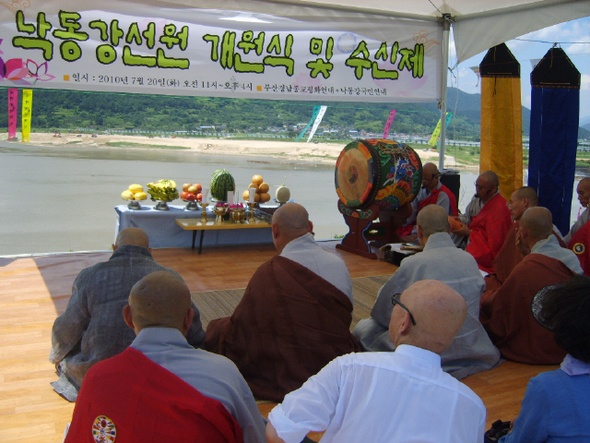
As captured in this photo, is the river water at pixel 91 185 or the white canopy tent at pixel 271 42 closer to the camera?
the white canopy tent at pixel 271 42

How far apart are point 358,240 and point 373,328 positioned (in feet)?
9.99

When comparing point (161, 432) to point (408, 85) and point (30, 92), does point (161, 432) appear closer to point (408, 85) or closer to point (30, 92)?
point (30, 92)

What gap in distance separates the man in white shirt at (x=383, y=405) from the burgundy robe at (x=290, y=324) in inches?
52.7

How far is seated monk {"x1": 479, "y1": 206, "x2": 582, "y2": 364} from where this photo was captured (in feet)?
10.3

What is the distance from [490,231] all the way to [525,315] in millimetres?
1957

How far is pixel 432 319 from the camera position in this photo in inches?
53.1

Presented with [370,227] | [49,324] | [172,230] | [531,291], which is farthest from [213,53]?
[531,291]

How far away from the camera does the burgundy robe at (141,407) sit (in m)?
1.38

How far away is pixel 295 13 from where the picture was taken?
590 centimetres

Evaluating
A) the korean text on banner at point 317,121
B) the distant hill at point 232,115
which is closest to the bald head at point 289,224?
the distant hill at point 232,115

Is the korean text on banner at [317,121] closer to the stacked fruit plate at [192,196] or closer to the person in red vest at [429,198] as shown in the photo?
the person in red vest at [429,198]

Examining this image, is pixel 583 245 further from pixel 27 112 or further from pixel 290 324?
pixel 27 112

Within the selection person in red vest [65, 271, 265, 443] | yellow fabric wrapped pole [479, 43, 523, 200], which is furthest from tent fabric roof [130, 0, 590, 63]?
person in red vest [65, 271, 265, 443]

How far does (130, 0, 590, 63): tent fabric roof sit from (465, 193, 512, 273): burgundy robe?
2024 mm
